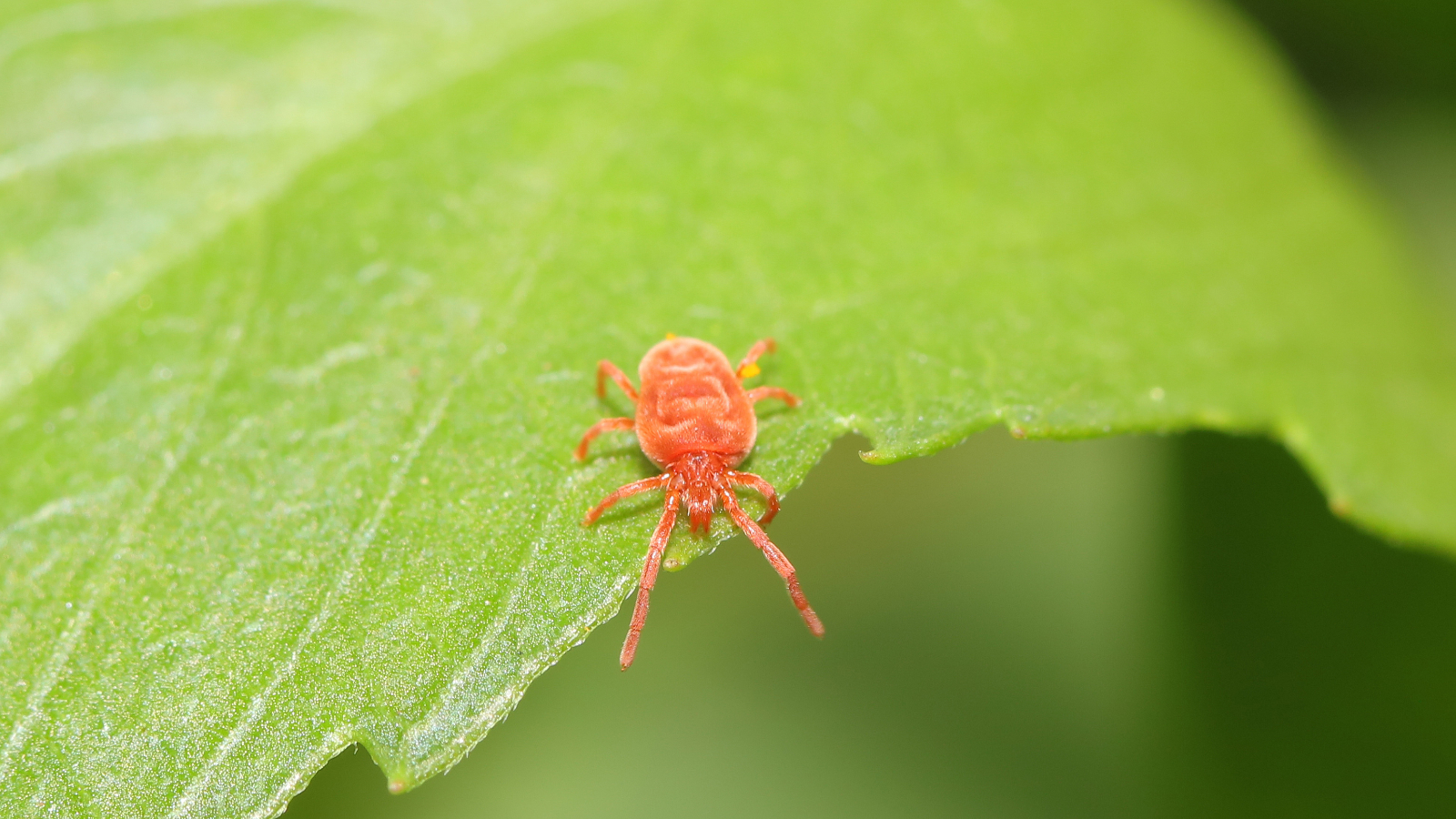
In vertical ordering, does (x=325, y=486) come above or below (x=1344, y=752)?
above

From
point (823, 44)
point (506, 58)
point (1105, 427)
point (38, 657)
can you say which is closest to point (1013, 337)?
point (1105, 427)

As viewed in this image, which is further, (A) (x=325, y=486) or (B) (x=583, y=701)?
(B) (x=583, y=701)

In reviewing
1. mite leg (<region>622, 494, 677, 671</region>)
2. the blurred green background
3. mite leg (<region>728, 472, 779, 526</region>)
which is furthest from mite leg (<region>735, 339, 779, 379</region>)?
the blurred green background

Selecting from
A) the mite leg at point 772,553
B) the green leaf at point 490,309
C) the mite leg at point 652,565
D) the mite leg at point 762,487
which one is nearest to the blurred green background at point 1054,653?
the green leaf at point 490,309

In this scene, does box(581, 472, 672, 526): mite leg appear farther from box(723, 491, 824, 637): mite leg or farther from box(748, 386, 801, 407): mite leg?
box(748, 386, 801, 407): mite leg

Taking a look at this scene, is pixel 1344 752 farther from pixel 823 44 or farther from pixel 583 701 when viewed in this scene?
pixel 823 44

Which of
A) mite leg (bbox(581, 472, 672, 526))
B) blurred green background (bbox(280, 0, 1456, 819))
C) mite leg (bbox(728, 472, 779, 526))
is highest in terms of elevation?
mite leg (bbox(581, 472, 672, 526))
